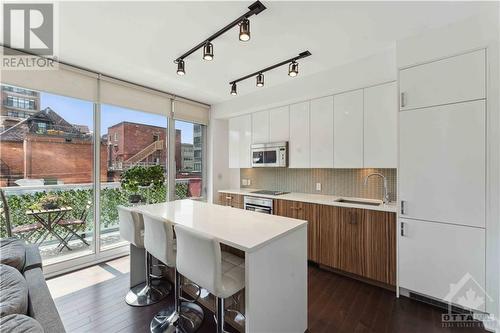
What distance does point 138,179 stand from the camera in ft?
9.81

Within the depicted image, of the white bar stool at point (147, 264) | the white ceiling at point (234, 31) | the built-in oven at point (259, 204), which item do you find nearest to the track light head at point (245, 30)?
the white ceiling at point (234, 31)

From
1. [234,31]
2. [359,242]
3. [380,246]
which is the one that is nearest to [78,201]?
[234,31]

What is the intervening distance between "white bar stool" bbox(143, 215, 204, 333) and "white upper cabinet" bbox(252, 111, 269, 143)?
2.44 m

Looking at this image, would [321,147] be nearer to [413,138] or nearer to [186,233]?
[413,138]

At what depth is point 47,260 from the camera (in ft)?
9.11

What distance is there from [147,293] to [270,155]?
2552 millimetres

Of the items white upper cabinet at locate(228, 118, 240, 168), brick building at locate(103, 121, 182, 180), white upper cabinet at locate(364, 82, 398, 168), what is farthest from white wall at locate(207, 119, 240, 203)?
white upper cabinet at locate(364, 82, 398, 168)

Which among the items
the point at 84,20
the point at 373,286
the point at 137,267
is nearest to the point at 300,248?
the point at 373,286

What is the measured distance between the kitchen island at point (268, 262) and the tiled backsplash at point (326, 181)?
1753 mm

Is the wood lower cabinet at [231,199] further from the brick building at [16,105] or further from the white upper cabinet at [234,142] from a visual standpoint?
the brick building at [16,105]

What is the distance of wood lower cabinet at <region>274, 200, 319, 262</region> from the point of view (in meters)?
2.93

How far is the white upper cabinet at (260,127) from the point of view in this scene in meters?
3.84

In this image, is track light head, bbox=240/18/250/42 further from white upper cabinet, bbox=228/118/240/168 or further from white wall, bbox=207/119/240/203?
white wall, bbox=207/119/240/203

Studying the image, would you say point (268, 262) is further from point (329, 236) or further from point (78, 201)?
point (78, 201)
